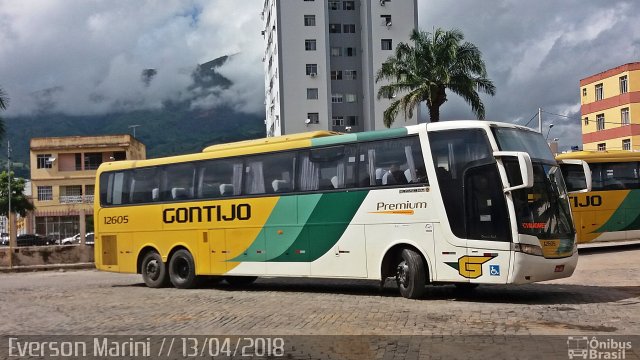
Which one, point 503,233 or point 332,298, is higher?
point 503,233

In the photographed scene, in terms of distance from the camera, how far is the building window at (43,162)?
68.6 metres

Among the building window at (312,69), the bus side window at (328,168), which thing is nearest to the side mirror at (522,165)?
the bus side window at (328,168)

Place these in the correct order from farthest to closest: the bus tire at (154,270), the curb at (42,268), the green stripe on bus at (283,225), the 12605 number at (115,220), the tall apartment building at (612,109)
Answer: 1. the tall apartment building at (612,109)
2. the curb at (42,268)
3. the 12605 number at (115,220)
4. the bus tire at (154,270)
5. the green stripe on bus at (283,225)

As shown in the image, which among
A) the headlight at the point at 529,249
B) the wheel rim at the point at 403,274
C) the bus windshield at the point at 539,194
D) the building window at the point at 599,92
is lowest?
the wheel rim at the point at 403,274

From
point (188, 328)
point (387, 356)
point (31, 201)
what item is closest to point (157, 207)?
point (188, 328)

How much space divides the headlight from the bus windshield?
21cm

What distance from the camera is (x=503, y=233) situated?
439 inches

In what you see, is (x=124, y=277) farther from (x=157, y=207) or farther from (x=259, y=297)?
(x=259, y=297)

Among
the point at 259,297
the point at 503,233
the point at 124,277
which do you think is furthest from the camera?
the point at 124,277

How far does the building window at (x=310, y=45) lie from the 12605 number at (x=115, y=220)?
169 feet

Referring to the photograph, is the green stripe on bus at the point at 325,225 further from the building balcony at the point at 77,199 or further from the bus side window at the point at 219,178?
the building balcony at the point at 77,199

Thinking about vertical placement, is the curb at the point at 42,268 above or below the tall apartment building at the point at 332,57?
below

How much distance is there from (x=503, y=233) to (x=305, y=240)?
4472mm

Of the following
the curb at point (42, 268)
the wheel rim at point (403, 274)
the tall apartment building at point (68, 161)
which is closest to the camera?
the wheel rim at point (403, 274)
